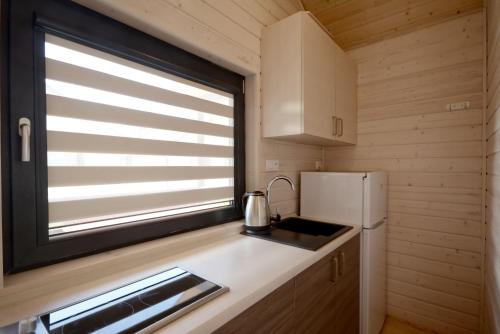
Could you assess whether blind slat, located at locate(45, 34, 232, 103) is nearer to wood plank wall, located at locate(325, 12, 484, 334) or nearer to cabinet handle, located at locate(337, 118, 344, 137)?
cabinet handle, located at locate(337, 118, 344, 137)

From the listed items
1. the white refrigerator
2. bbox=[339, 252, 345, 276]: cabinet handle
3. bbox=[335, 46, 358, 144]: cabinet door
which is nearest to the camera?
bbox=[339, 252, 345, 276]: cabinet handle

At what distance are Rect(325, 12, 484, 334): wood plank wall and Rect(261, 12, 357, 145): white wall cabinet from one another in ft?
1.98

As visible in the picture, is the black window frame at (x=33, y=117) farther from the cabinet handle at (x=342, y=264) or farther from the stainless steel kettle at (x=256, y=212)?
the cabinet handle at (x=342, y=264)

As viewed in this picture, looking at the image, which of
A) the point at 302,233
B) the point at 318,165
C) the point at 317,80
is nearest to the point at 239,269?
the point at 302,233

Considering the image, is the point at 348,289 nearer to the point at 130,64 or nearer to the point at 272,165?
the point at 272,165

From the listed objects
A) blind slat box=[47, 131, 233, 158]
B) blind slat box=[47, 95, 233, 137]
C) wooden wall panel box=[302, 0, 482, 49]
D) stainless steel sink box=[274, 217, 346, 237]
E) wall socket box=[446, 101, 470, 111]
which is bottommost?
stainless steel sink box=[274, 217, 346, 237]

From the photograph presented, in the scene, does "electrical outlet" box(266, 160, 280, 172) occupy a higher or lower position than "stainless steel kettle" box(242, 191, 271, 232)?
higher

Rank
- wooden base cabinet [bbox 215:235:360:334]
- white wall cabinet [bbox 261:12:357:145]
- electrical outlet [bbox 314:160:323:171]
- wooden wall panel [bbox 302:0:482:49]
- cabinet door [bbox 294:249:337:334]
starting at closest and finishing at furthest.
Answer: wooden base cabinet [bbox 215:235:360:334] < cabinet door [bbox 294:249:337:334] < white wall cabinet [bbox 261:12:357:145] < wooden wall panel [bbox 302:0:482:49] < electrical outlet [bbox 314:160:323:171]

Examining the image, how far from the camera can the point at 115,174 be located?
105 centimetres

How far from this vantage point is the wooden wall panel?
5.93 ft

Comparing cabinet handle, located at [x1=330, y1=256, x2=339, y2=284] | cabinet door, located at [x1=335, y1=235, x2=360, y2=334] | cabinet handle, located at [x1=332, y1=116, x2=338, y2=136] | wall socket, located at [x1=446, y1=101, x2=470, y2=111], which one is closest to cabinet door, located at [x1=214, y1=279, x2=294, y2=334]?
cabinet handle, located at [x1=330, y1=256, x2=339, y2=284]

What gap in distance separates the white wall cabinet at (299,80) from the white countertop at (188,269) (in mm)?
791

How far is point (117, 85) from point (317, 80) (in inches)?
49.8

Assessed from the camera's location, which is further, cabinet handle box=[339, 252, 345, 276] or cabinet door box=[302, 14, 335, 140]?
cabinet door box=[302, 14, 335, 140]
